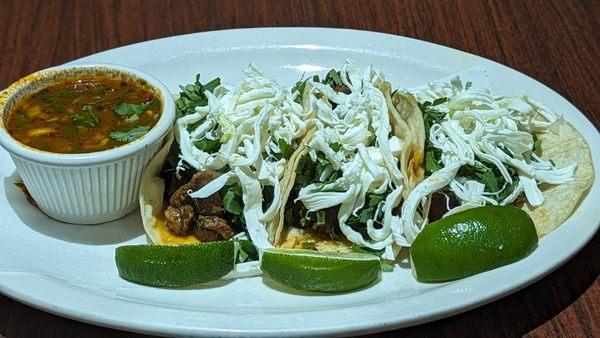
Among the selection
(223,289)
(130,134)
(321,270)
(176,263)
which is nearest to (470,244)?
(321,270)

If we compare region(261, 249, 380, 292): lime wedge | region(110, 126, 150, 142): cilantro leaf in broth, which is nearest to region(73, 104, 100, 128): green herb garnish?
region(110, 126, 150, 142): cilantro leaf in broth

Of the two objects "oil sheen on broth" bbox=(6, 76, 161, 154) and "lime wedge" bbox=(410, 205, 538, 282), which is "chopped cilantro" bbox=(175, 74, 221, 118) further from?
"lime wedge" bbox=(410, 205, 538, 282)

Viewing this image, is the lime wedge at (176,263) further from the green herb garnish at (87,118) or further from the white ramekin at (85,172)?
the green herb garnish at (87,118)

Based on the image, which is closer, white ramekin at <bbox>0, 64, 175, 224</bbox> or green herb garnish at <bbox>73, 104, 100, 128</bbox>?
white ramekin at <bbox>0, 64, 175, 224</bbox>

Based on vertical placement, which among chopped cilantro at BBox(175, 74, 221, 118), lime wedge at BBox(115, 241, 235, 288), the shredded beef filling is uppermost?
chopped cilantro at BBox(175, 74, 221, 118)

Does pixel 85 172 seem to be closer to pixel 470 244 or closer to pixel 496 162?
pixel 470 244

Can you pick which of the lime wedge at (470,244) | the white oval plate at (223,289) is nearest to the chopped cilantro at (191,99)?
the white oval plate at (223,289)
